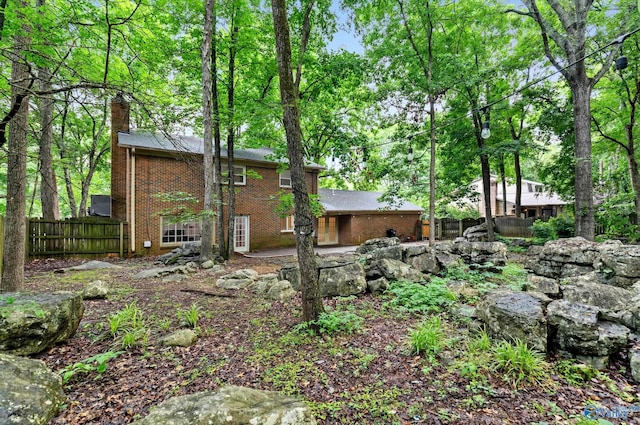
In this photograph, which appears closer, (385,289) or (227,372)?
(227,372)

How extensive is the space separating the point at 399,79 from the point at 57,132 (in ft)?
60.6

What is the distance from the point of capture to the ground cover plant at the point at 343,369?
7.52 feet

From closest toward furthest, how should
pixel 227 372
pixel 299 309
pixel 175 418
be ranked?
1. pixel 175 418
2. pixel 227 372
3. pixel 299 309

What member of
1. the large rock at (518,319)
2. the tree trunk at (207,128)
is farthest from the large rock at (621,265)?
the tree trunk at (207,128)

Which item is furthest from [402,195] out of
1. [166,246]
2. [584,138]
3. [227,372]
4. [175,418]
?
[175,418]

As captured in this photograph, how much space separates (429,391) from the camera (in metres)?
2.55

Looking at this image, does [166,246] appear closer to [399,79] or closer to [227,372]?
[227,372]

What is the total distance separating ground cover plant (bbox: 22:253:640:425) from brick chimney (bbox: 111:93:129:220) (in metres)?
8.28

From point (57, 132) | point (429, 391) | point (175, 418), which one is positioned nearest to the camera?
point (175, 418)

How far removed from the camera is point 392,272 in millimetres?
6039

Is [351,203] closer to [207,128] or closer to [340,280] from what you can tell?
[207,128]

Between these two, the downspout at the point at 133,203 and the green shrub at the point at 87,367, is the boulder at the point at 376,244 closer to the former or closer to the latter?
the downspout at the point at 133,203

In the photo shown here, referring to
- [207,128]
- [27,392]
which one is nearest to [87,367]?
[27,392]

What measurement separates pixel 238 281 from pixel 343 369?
13.7 feet
